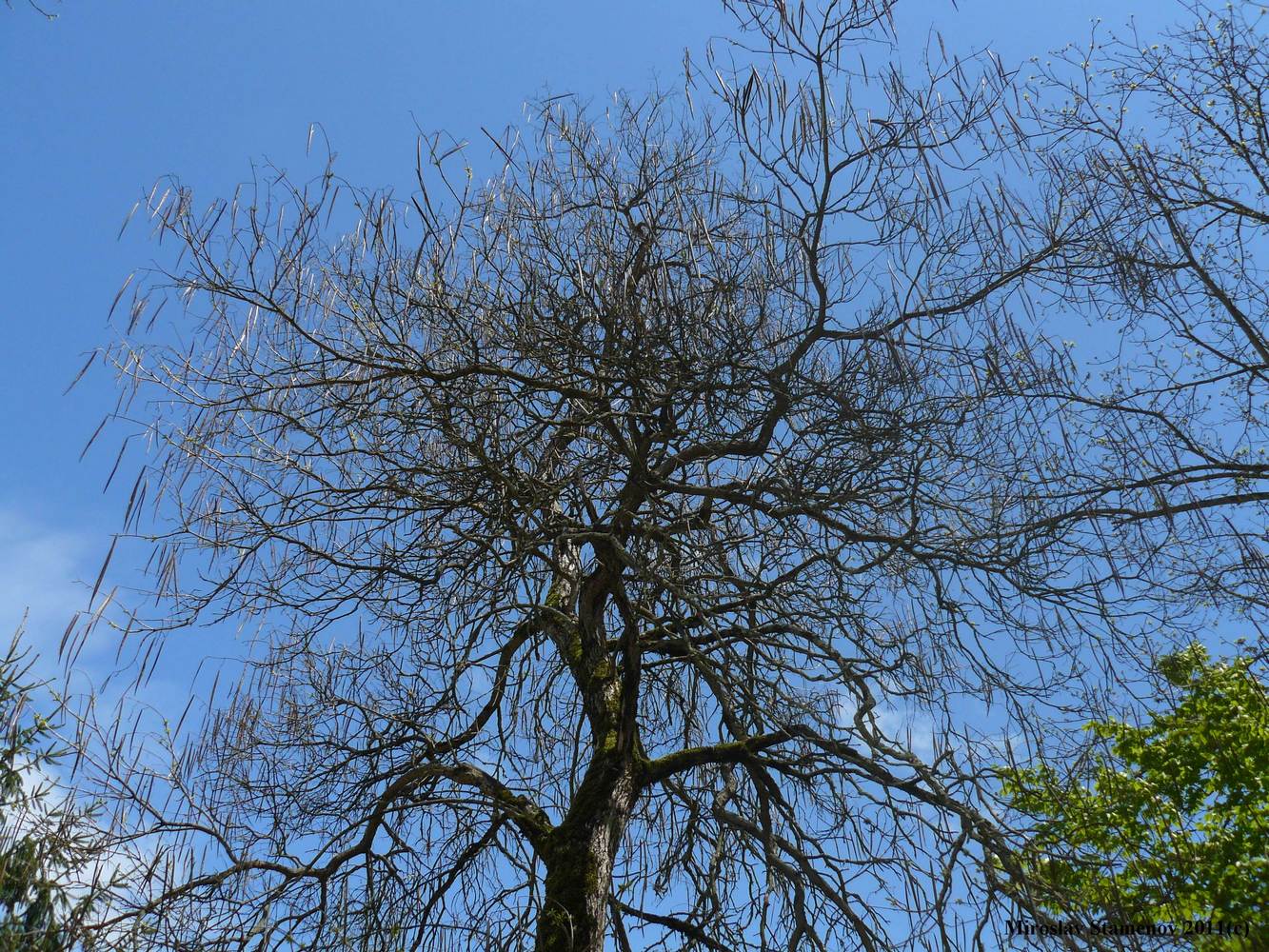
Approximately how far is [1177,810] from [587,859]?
3.04 m

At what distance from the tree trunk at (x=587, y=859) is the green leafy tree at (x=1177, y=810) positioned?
5.05 ft

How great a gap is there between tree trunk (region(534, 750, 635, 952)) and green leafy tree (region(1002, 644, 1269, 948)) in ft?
5.05

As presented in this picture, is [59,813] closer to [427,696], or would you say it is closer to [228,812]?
[228,812]

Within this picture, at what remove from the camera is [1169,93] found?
5.31m

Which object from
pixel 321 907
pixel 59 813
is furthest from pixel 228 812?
pixel 59 813

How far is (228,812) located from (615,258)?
2573mm

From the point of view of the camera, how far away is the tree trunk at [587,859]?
379cm

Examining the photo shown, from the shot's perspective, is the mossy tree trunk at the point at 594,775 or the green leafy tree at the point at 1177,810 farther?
the mossy tree trunk at the point at 594,775

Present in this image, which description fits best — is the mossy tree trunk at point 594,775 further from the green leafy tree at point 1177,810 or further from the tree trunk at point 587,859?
the green leafy tree at point 1177,810

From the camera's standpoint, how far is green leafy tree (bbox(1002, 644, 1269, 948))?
311 cm

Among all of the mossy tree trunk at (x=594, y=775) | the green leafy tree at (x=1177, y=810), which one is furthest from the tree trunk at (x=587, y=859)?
the green leafy tree at (x=1177, y=810)

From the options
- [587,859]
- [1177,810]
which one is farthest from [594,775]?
[1177,810]

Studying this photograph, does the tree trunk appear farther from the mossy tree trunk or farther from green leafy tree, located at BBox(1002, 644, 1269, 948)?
green leafy tree, located at BBox(1002, 644, 1269, 948)

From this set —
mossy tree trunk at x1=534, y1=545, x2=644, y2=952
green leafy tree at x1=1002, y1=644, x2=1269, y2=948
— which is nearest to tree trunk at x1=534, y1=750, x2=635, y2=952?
mossy tree trunk at x1=534, y1=545, x2=644, y2=952
